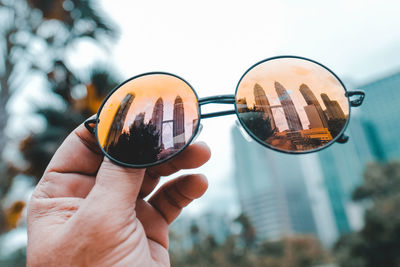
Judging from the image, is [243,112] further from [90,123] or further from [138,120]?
[90,123]

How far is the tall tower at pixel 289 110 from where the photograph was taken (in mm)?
757

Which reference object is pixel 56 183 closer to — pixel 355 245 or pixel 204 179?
pixel 204 179

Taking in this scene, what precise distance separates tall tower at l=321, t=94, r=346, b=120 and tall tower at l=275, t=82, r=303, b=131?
10 cm

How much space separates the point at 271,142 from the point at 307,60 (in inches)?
12.6

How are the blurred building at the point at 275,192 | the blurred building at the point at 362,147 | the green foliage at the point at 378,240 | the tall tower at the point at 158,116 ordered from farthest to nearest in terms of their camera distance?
the blurred building at the point at 275,192 → the blurred building at the point at 362,147 → the green foliage at the point at 378,240 → the tall tower at the point at 158,116

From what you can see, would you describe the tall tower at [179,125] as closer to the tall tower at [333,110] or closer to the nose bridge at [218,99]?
the nose bridge at [218,99]

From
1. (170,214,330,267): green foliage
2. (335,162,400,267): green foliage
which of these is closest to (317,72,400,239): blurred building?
(170,214,330,267): green foliage

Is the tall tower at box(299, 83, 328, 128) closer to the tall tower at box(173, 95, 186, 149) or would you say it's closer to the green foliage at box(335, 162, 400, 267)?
the tall tower at box(173, 95, 186, 149)

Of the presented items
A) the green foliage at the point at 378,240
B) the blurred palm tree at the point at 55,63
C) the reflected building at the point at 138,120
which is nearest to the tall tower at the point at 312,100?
the reflected building at the point at 138,120

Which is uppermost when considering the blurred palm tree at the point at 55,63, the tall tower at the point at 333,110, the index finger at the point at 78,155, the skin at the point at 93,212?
the blurred palm tree at the point at 55,63

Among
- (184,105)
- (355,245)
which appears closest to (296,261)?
(355,245)

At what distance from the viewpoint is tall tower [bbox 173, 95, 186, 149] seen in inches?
A: 27.3

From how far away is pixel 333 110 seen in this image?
0.77 meters

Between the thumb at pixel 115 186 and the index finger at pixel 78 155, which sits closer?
the thumb at pixel 115 186
